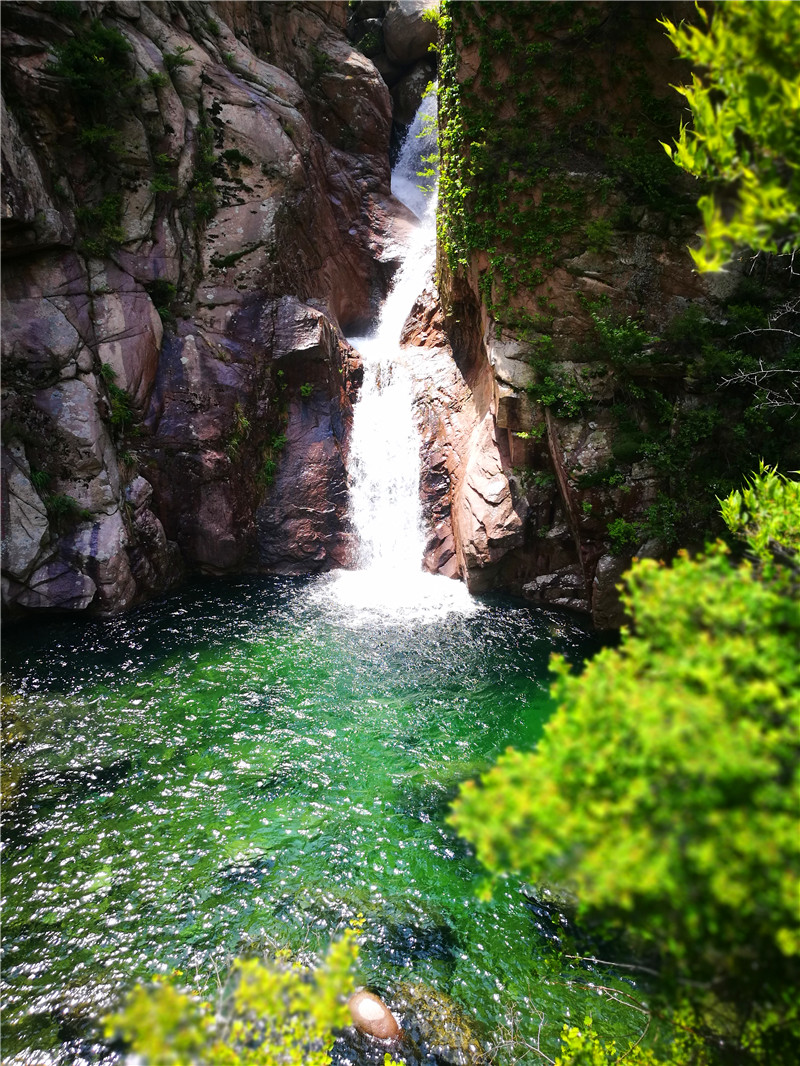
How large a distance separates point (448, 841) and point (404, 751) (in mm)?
1779

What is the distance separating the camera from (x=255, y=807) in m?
7.60

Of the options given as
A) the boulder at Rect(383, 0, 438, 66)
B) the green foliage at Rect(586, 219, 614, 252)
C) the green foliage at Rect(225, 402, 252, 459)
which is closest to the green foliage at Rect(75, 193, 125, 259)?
the green foliage at Rect(225, 402, 252, 459)

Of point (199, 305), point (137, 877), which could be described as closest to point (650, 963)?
point (137, 877)

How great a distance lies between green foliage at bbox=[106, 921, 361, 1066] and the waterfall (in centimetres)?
1005

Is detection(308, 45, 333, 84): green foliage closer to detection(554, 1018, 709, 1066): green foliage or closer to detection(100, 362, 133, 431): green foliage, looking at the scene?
detection(100, 362, 133, 431): green foliage

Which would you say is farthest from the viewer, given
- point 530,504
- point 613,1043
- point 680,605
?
point 530,504

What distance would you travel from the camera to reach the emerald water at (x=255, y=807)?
559cm

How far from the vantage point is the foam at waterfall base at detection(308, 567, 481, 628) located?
42.6 feet

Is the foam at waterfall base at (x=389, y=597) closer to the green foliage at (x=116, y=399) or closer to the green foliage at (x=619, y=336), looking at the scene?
the green foliage at (x=116, y=399)

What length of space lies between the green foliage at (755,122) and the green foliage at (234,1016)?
4.44 metres

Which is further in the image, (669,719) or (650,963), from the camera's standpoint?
(650,963)

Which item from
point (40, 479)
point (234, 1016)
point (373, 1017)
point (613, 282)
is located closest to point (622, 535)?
point (613, 282)

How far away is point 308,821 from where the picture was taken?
7449 mm

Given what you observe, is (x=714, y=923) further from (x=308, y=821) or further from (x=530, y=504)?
(x=530, y=504)
